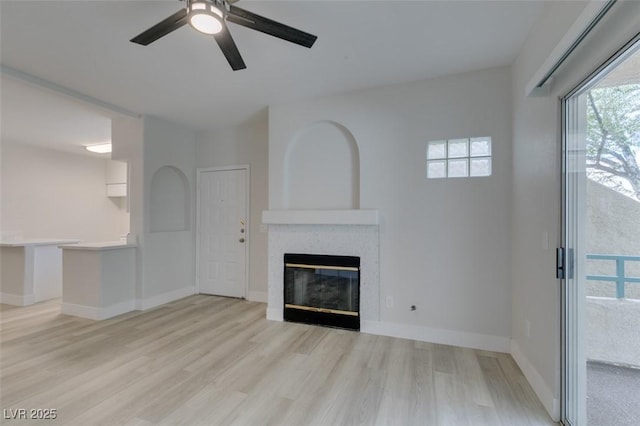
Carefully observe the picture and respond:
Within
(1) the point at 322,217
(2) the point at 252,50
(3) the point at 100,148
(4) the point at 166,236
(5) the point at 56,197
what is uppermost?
(2) the point at 252,50

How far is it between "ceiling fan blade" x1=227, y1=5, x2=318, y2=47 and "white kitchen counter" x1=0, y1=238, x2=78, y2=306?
15.6 ft

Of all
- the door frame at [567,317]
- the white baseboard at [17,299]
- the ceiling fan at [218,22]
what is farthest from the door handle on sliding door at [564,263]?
the white baseboard at [17,299]

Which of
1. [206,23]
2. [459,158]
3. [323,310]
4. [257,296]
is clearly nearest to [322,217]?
[323,310]

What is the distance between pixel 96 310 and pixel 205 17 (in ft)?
12.3

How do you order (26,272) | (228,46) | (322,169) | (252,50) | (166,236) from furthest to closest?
(166,236) < (26,272) < (322,169) < (252,50) < (228,46)

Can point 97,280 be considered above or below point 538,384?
above

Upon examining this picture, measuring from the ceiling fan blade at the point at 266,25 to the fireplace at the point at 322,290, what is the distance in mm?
2219

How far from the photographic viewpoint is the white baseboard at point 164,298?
393 cm

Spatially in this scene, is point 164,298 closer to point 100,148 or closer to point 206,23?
point 100,148

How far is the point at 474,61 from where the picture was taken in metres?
2.63

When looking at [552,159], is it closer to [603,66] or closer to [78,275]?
[603,66]

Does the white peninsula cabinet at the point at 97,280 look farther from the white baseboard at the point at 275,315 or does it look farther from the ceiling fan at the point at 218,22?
the ceiling fan at the point at 218,22

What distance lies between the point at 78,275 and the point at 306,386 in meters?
3.44

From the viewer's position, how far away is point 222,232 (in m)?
4.62
